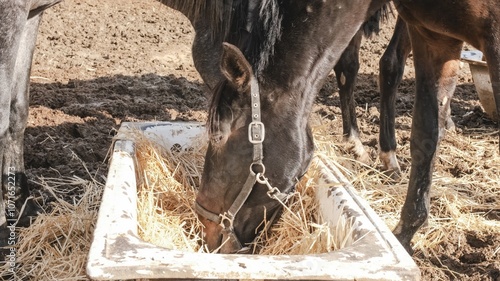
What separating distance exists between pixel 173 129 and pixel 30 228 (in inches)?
41.5

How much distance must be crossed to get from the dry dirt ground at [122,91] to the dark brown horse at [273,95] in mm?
911

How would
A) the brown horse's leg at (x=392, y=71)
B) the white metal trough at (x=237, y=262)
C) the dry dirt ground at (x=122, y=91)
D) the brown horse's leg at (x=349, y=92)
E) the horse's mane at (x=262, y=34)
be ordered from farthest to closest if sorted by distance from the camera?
the brown horse's leg at (x=349, y=92) → the brown horse's leg at (x=392, y=71) → the dry dirt ground at (x=122, y=91) → the horse's mane at (x=262, y=34) → the white metal trough at (x=237, y=262)

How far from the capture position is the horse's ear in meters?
2.13

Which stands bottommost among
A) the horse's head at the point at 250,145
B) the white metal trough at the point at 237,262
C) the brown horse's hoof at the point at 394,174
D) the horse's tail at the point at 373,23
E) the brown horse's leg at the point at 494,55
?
the brown horse's hoof at the point at 394,174

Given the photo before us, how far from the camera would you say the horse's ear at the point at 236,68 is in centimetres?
213

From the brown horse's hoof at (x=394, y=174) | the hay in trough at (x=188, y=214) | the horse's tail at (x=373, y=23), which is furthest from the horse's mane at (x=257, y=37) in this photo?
the horse's tail at (x=373, y=23)

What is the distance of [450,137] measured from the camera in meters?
4.69

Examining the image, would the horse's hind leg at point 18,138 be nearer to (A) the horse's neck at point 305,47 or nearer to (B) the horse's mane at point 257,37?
(B) the horse's mane at point 257,37

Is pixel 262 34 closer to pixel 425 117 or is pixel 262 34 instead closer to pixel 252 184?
pixel 252 184

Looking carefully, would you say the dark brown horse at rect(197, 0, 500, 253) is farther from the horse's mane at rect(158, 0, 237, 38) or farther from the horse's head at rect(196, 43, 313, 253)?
the horse's mane at rect(158, 0, 237, 38)

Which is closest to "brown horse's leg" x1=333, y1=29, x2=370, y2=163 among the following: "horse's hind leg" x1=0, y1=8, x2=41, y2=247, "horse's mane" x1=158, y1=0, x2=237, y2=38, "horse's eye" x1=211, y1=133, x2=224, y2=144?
"horse's mane" x1=158, y1=0, x2=237, y2=38

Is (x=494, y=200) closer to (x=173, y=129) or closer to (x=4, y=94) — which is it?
(x=173, y=129)

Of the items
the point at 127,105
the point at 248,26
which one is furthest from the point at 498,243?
the point at 127,105

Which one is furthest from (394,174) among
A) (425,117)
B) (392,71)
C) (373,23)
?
(373,23)
